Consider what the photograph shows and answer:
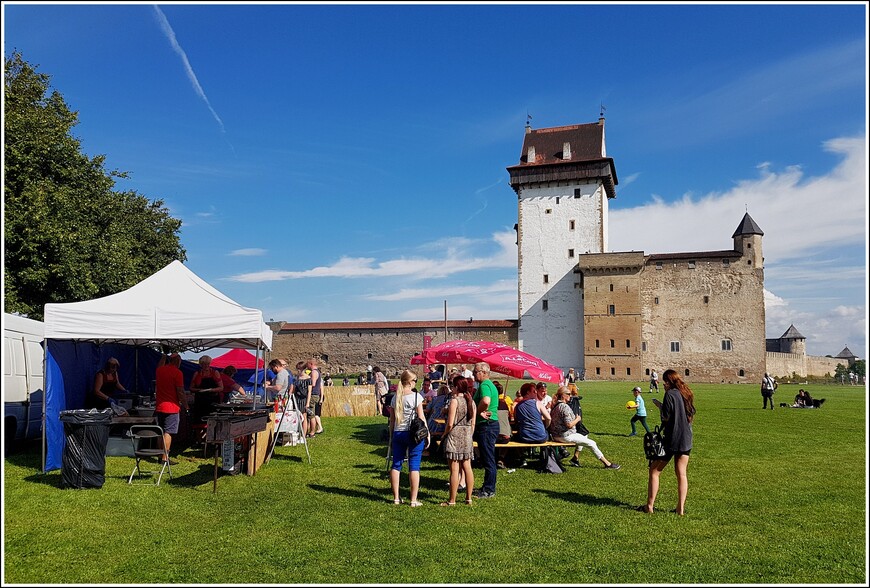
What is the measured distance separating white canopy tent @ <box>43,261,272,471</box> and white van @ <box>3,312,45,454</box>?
0.73 meters

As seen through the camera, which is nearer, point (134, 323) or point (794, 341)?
point (134, 323)

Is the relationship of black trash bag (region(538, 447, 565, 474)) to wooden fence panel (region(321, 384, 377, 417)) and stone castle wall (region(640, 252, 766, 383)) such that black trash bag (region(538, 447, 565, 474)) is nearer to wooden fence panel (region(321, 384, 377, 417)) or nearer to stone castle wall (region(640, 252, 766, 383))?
wooden fence panel (region(321, 384, 377, 417))

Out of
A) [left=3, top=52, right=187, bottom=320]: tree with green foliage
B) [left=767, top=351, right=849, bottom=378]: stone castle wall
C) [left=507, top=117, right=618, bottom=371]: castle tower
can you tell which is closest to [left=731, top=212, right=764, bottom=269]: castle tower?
[left=767, top=351, right=849, bottom=378]: stone castle wall

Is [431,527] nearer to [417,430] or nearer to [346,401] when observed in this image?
[417,430]

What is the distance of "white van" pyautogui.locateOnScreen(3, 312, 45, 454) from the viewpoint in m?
10.1

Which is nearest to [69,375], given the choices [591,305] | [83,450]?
[83,450]

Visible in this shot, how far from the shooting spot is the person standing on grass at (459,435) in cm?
752

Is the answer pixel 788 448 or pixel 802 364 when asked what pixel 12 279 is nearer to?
pixel 788 448

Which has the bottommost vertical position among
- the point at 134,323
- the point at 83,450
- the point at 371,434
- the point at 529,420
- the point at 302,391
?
the point at 371,434

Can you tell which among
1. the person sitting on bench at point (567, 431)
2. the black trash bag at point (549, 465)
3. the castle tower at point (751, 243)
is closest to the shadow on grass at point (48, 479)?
the black trash bag at point (549, 465)

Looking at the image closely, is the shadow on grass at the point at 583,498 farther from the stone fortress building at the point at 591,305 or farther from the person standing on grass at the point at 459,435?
the stone fortress building at the point at 591,305

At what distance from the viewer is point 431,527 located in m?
6.54

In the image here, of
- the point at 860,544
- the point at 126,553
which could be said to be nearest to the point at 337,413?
the point at 126,553

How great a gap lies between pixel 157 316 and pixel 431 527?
18.9ft
